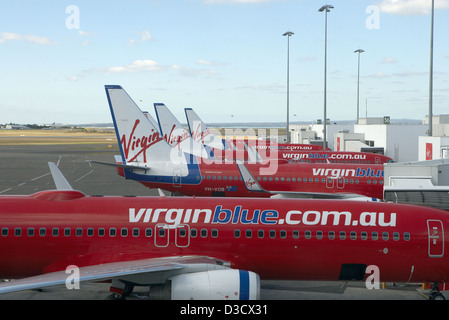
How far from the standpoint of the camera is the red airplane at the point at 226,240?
56.5ft

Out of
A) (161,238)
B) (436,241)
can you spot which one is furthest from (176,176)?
(436,241)

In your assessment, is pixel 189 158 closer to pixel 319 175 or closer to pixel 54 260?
pixel 319 175

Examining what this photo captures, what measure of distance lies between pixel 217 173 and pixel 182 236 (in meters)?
21.5

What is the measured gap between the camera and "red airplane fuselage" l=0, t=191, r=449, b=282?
1725 cm

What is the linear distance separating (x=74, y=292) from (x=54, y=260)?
325 centimetres

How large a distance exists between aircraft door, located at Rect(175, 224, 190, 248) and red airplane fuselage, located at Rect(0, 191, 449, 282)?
1.4 inches

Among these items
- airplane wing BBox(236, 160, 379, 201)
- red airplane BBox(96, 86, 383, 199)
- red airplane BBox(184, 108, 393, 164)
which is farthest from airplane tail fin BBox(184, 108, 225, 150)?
airplane wing BBox(236, 160, 379, 201)

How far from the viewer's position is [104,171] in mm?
75938

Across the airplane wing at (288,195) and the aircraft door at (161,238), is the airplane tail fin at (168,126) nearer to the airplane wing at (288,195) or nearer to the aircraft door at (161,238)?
the airplane wing at (288,195)

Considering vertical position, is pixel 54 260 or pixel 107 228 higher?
pixel 107 228

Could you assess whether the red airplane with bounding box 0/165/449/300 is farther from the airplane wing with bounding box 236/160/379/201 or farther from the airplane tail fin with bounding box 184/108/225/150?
the airplane tail fin with bounding box 184/108/225/150
